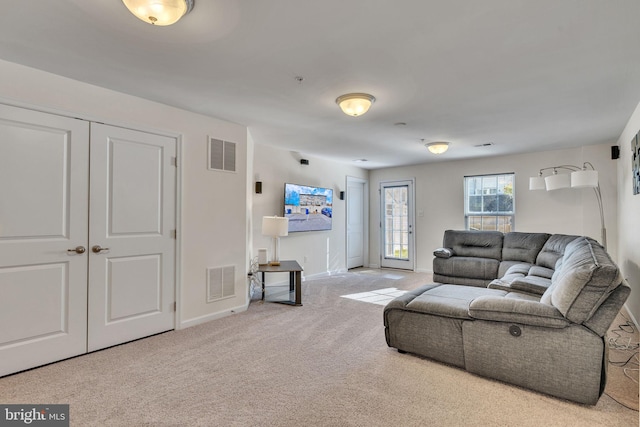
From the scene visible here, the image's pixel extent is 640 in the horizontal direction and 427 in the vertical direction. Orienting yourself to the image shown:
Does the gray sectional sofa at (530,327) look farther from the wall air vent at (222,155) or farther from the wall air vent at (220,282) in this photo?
the wall air vent at (222,155)

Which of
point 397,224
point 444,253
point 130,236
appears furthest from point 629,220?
point 130,236

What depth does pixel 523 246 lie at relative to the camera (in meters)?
4.86

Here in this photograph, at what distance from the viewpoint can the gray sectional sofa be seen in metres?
2.00

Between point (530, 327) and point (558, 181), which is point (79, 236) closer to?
point (530, 327)

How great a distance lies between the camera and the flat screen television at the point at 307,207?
218 inches

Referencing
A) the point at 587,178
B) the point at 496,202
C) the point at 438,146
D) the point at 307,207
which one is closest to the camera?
the point at 587,178

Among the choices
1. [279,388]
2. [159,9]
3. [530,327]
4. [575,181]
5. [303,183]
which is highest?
[159,9]

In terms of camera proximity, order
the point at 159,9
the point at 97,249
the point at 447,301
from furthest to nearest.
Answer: the point at 97,249 < the point at 447,301 < the point at 159,9

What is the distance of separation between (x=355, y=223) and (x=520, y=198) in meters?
3.29

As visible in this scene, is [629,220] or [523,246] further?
[523,246]

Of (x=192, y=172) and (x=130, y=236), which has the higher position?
(x=192, y=172)

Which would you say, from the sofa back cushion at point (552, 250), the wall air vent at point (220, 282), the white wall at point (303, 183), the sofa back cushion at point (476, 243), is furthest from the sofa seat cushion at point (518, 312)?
the white wall at point (303, 183)

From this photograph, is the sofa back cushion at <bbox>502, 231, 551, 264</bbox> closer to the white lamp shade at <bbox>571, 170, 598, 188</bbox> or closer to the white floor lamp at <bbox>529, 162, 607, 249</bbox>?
the white floor lamp at <bbox>529, 162, 607, 249</bbox>

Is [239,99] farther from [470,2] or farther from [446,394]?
[446,394]
